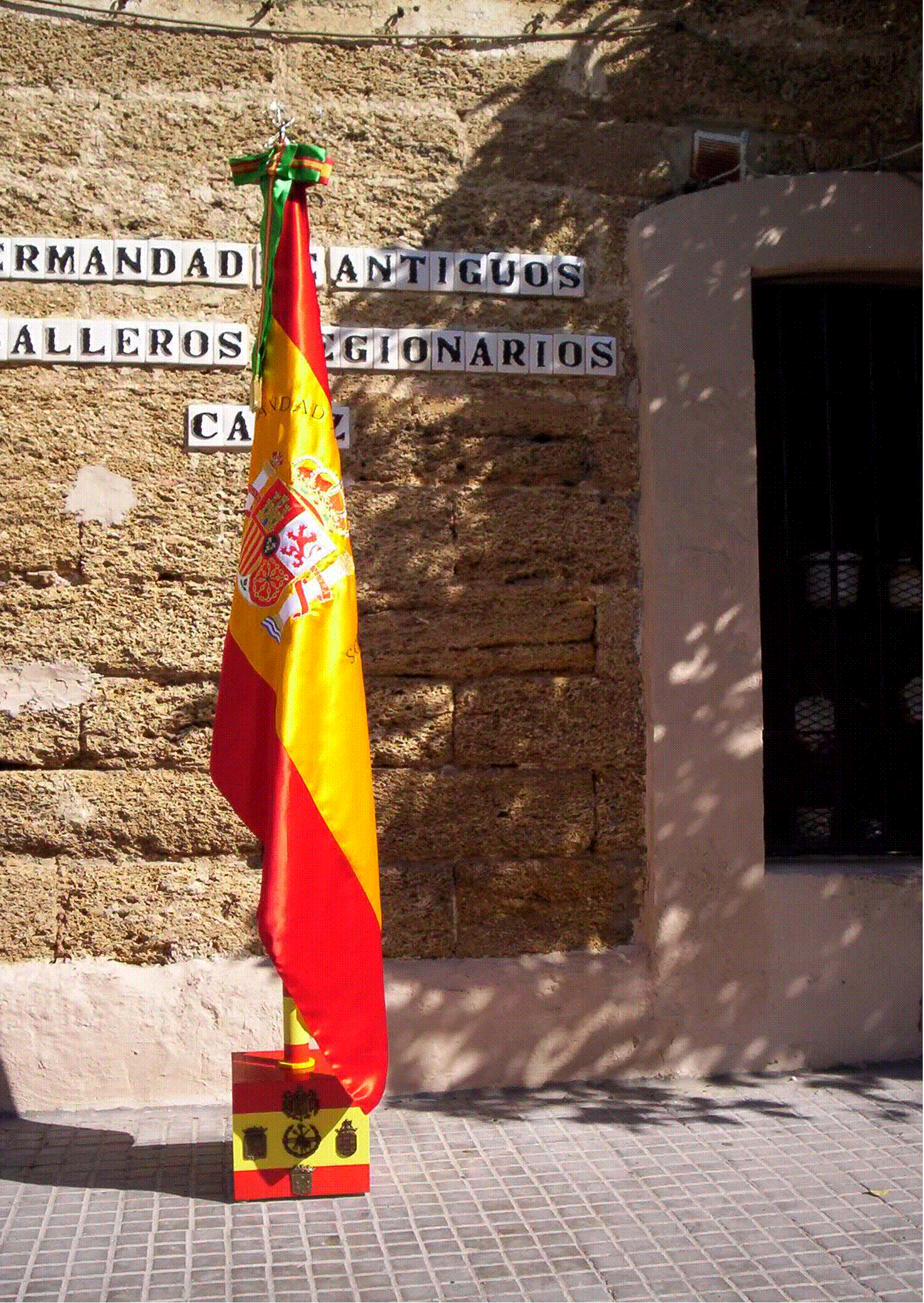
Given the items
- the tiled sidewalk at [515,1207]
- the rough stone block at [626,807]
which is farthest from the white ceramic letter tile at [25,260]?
the tiled sidewalk at [515,1207]

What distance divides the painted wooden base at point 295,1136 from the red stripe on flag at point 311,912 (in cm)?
10

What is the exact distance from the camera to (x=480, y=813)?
4465 mm

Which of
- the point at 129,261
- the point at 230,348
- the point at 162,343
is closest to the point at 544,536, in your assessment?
the point at 230,348

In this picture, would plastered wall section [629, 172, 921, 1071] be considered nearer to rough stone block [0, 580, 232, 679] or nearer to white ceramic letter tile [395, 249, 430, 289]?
white ceramic letter tile [395, 249, 430, 289]

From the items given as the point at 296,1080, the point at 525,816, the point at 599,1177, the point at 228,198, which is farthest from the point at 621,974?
the point at 228,198

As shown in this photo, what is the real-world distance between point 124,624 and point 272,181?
5.01 ft

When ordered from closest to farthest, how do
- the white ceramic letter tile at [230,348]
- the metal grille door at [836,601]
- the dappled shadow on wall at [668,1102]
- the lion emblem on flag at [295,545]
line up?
the lion emblem on flag at [295,545] < the dappled shadow on wall at [668,1102] < the white ceramic letter tile at [230,348] < the metal grille door at [836,601]

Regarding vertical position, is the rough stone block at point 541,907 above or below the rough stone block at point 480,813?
below

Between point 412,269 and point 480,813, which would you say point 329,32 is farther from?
point 480,813

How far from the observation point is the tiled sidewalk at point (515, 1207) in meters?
3.03

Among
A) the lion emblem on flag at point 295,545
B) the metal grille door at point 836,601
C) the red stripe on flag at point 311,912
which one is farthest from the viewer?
the metal grille door at point 836,601

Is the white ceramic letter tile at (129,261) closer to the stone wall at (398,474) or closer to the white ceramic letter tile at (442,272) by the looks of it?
the stone wall at (398,474)

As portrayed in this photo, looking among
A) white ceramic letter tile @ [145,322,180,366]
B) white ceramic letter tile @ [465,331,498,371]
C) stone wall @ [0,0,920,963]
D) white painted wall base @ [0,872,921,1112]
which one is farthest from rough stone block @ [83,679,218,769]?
white ceramic letter tile @ [465,331,498,371]

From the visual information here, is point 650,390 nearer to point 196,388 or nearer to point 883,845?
point 196,388
